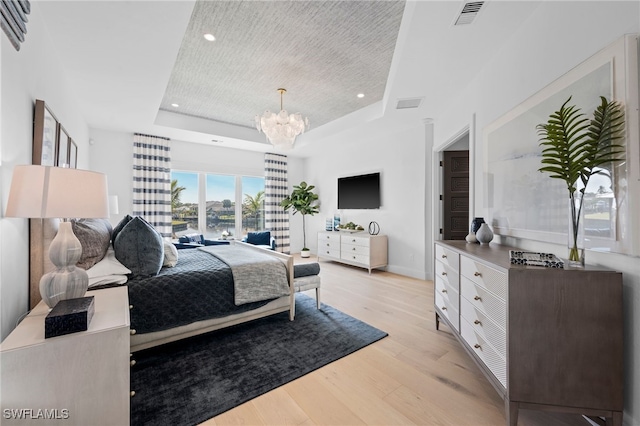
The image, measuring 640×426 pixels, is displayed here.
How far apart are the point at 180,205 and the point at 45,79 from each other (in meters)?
3.63

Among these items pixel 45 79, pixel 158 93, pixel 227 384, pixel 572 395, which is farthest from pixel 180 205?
pixel 572 395

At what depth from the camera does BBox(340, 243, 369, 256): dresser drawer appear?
4840 mm

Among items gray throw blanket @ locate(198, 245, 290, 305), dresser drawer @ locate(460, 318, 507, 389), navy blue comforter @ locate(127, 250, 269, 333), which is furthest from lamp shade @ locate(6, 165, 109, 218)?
dresser drawer @ locate(460, 318, 507, 389)

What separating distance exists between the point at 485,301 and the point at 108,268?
8.25ft

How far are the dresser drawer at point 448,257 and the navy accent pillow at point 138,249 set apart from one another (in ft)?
7.70

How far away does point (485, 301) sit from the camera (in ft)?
5.27

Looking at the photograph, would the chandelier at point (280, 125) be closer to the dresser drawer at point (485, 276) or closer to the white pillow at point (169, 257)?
the white pillow at point (169, 257)

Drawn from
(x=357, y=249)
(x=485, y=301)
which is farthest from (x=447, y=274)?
(x=357, y=249)

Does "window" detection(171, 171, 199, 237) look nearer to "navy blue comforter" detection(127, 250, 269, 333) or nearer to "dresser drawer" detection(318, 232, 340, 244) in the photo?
"dresser drawer" detection(318, 232, 340, 244)

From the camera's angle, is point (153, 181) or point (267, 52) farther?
point (153, 181)

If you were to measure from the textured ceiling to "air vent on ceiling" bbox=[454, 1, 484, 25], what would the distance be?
56cm

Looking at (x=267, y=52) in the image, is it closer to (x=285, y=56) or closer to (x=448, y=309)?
(x=285, y=56)

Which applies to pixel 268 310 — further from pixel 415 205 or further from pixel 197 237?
pixel 415 205

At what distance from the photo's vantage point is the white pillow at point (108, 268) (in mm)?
1832
